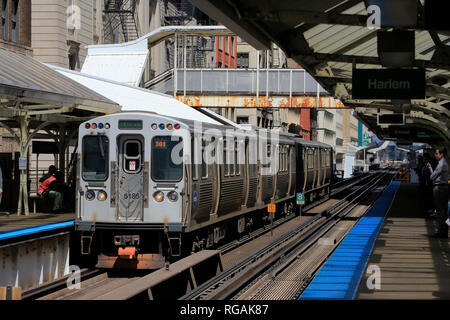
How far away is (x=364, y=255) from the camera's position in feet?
45.8

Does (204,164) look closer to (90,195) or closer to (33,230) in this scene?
(90,195)

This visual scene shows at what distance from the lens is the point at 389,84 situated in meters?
12.5

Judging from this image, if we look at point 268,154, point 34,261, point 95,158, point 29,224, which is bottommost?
point 34,261

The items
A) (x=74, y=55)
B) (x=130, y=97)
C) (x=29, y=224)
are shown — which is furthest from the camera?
(x=74, y=55)

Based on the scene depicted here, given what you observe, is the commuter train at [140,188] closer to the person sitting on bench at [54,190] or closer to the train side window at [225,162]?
the train side window at [225,162]

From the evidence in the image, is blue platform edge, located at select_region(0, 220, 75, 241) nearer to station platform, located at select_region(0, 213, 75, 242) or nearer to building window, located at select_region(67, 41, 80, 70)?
station platform, located at select_region(0, 213, 75, 242)

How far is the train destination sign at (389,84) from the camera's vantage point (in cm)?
1230

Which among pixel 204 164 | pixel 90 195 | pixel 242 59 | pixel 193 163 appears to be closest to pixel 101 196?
pixel 90 195

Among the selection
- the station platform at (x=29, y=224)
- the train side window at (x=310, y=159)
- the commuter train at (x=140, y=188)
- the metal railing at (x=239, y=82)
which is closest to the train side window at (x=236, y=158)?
the commuter train at (x=140, y=188)

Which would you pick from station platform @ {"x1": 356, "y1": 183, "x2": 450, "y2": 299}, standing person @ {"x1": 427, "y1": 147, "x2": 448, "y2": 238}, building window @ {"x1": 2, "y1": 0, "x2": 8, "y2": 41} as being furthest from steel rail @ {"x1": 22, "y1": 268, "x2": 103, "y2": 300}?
building window @ {"x1": 2, "y1": 0, "x2": 8, "y2": 41}

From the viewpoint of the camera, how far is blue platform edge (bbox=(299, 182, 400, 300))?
399 inches

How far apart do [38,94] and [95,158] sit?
1958mm
